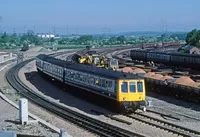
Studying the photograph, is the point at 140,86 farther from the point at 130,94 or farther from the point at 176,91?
the point at 176,91

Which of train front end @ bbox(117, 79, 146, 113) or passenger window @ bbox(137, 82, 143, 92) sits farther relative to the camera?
passenger window @ bbox(137, 82, 143, 92)

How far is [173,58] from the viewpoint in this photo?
59625mm

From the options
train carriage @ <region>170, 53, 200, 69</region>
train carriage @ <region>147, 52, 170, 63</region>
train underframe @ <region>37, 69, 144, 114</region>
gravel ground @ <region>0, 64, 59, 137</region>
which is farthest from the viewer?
train carriage @ <region>147, 52, 170, 63</region>

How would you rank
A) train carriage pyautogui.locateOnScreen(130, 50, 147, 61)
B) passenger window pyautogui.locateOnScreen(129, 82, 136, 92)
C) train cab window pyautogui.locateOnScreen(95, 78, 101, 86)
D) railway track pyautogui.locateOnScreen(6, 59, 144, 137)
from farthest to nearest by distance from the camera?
train carriage pyautogui.locateOnScreen(130, 50, 147, 61) < train cab window pyautogui.locateOnScreen(95, 78, 101, 86) < passenger window pyautogui.locateOnScreen(129, 82, 136, 92) < railway track pyautogui.locateOnScreen(6, 59, 144, 137)

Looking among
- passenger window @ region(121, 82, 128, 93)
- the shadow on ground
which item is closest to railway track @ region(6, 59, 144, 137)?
the shadow on ground

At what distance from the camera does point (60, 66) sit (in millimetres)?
38406

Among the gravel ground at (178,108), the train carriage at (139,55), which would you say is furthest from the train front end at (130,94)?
the train carriage at (139,55)

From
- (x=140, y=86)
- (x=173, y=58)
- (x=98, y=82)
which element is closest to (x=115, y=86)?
(x=140, y=86)

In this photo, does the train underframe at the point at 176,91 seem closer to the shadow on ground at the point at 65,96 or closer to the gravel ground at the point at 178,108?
the gravel ground at the point at 178,108

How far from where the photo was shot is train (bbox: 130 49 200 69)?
54062 mm

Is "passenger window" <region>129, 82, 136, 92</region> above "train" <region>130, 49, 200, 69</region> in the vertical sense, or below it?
above

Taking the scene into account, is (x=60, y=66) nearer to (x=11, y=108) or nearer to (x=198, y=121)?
(x=11, y=108)

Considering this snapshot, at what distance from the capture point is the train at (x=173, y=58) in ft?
177

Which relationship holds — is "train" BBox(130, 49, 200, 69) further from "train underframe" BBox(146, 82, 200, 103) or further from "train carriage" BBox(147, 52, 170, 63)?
"train underframe" BBox(146, 82, 200, 103)
